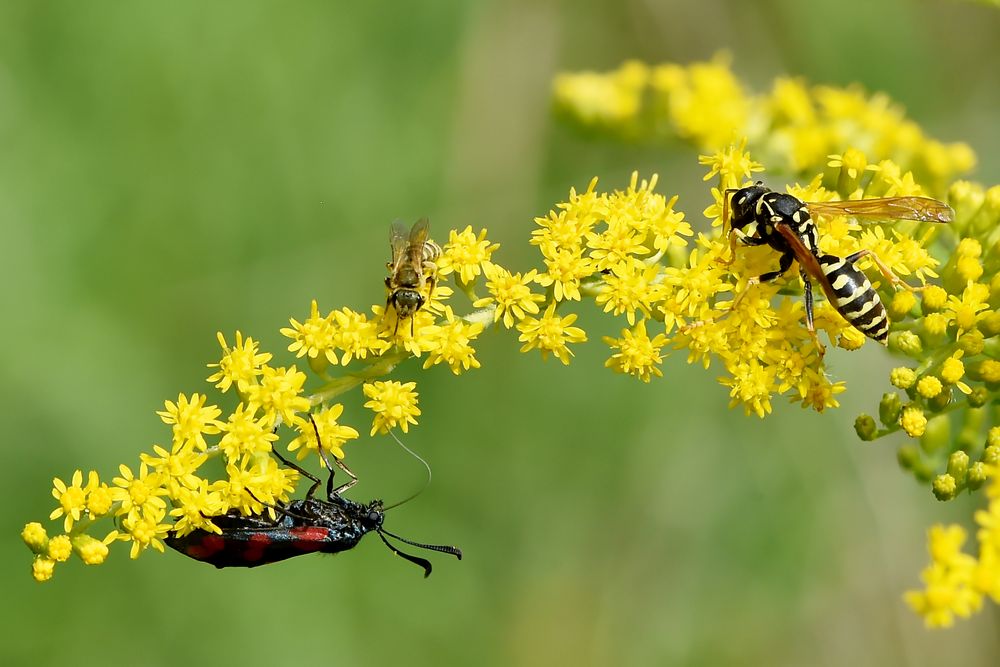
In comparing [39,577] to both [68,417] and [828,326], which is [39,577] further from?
[68,417]

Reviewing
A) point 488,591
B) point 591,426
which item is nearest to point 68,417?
point 488,591

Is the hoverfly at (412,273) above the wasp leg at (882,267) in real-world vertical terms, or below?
below

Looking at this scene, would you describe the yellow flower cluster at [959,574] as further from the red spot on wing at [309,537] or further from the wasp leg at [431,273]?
the red spot on wing at [309,537]

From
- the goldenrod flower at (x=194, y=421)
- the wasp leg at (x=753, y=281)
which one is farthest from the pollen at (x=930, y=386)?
the goldenrod flower at (x=194, y=421)

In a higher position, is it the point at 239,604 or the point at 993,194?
the point at 993,194

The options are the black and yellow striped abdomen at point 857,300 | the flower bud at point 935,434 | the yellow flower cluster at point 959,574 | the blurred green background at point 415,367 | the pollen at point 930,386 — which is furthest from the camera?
the blurred green background at point 415,367

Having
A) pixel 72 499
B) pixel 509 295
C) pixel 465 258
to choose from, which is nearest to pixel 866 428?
pixel 509 295
